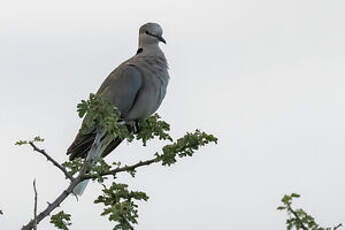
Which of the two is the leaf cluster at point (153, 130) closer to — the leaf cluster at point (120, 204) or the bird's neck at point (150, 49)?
the leaf cluster at point (120, 204)

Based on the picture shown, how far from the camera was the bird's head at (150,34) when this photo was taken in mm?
9805

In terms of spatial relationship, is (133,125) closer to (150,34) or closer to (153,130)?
(153,130)

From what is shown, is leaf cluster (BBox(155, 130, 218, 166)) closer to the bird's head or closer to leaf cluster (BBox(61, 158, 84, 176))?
leaf cluster (BBox(61, 158, 84, 176))

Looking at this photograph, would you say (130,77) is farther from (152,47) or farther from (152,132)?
(152,132)

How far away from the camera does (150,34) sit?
9891mm

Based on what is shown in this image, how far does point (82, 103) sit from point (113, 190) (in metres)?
0.61

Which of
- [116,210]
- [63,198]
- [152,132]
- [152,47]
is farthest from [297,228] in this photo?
[152,47]

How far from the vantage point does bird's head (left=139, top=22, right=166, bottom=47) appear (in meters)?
9.80

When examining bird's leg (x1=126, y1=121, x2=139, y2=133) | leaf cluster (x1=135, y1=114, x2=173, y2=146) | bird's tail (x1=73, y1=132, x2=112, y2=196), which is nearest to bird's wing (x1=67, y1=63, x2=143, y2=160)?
bird's tail (x1=73, y1=132, x2=112, y2=196)

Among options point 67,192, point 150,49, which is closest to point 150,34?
point 150,49

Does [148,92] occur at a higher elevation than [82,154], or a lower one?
higher

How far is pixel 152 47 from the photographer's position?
9695 millimetres

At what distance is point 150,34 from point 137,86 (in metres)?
1.12

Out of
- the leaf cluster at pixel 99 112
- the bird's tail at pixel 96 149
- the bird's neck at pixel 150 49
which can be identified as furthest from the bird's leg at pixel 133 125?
the leaf cluster at pixel 99 112
